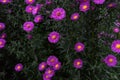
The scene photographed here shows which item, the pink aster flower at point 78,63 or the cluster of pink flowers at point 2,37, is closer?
the pink aster flower at point 78,63

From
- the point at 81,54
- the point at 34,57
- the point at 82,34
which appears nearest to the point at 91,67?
the point at 81,54

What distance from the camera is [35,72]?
8.03ft

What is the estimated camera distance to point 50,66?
2.20m

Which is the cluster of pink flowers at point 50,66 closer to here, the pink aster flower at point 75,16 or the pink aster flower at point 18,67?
the pink aster flower at point 18,67

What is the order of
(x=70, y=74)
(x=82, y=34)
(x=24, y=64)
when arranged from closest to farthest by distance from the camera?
(x=82, y=34), (x=70, y=74), (x=24, y=64)

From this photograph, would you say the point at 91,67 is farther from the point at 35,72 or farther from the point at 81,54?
the point at 35,72

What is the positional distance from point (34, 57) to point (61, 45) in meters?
0.33

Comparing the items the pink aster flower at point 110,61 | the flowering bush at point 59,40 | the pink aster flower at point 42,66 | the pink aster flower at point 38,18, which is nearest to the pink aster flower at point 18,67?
the flowering bush at point 59,40

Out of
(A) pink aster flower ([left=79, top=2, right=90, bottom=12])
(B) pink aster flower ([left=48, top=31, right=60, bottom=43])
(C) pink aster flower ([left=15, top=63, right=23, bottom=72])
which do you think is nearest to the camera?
(A) pink aster flower ([left=79, top=2, right=90, bottom=12])

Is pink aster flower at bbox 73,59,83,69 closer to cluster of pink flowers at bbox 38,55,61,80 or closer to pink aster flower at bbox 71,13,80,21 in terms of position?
cluster of pink flowers at bbox 38,55,61,80

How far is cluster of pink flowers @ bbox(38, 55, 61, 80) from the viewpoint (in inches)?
86.0

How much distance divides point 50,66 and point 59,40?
0.78ft

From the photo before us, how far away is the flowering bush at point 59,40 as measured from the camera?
6.99ft

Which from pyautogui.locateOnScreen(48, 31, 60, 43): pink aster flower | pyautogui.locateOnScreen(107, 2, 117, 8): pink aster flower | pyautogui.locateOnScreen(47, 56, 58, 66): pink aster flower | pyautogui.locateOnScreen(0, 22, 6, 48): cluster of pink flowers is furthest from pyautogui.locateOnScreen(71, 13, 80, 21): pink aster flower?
pyautogui.locateOnScreen(0, 22, 6, 48): cluster of pink flowers
